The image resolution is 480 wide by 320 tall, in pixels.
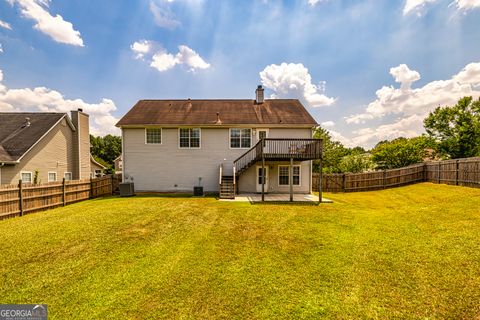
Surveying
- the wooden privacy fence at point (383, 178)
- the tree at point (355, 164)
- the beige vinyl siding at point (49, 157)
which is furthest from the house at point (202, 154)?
the tree at point (355, 164)

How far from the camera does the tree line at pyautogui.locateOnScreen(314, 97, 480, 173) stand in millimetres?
23359

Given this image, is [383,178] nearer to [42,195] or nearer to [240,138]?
[240,138]

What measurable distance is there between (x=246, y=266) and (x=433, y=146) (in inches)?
1241

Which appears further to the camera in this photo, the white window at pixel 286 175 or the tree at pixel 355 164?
the tree at pixel 355 164

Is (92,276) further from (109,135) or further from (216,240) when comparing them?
(109,135)

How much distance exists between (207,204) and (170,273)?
6.66 meters

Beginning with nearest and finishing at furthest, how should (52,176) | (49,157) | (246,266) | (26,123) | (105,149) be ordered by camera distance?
(246,266)
(49,157)
(52,176)
(26,123)
(105,149)

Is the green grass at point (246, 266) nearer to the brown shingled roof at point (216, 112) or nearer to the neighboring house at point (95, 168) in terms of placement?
the brown shingled roof at point (216, 112)

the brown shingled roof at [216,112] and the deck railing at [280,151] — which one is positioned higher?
the brown shingled roof at [216,112]

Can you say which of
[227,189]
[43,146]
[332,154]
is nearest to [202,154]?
[227,189]

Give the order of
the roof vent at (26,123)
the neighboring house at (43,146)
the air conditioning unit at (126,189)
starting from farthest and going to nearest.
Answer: the roof vent at (26,123) < the air conditioning unit at (126,189) < the neighboring house at (43,146)

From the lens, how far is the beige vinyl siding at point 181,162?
50.4 feet

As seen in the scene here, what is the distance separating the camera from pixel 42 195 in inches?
401

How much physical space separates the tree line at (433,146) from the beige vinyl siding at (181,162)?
1018cm
